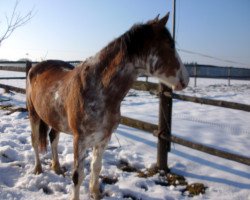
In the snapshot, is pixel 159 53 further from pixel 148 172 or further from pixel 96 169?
pixel 148 172

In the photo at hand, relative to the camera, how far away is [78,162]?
3146 millimetres

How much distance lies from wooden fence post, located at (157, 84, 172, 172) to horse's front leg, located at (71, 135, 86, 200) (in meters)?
1.42

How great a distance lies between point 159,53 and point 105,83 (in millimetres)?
627

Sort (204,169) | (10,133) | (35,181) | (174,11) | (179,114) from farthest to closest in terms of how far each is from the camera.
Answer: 1. (174,11)
2. (179,114)
3. (10,133)
4. (204,169)
5. (35,181)

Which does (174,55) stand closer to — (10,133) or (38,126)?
(38,126)

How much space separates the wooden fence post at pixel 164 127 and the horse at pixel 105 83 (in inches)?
44.1

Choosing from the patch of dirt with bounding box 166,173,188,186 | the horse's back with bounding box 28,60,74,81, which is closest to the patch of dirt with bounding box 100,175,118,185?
the patch of dirt with bounding box 166,173,188,186

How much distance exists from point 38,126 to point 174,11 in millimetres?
8405

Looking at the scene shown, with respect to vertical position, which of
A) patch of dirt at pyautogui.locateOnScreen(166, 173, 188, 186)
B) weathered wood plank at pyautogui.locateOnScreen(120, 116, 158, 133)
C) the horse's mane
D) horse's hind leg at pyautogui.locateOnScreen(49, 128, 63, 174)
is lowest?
patch of dirt at pyautogui.locateOnScreen(166, 173, 188, 186)

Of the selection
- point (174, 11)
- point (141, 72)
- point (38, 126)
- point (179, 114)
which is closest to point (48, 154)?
point (38, 126)

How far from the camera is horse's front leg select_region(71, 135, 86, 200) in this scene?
3084mm

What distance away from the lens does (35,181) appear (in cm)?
369

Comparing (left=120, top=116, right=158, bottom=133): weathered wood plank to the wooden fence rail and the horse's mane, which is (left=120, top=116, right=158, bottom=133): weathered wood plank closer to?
the wooden fence rail

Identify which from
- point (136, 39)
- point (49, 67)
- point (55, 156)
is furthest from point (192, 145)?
point (49, 67)
